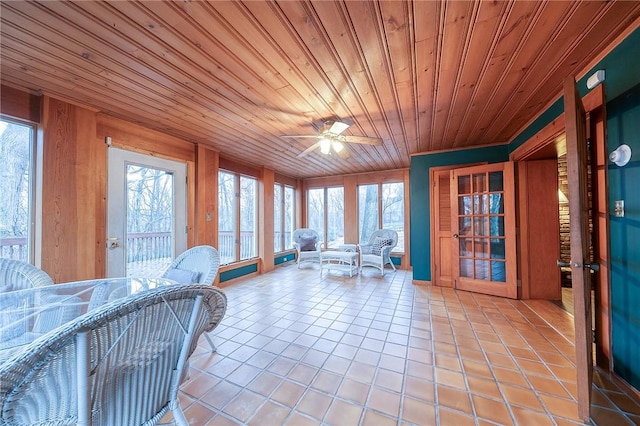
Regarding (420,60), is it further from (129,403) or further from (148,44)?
(129,403)

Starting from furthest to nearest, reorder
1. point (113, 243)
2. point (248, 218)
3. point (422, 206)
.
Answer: point (248, 218) → point (422, 206) → point (113, 243)

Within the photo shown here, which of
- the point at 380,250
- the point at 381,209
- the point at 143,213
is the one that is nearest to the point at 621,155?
the point at 380,250

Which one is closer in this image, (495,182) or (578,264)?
(578,264)

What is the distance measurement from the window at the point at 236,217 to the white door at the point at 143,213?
0.88m

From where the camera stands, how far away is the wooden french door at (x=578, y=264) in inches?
49.9

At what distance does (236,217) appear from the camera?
4543mm

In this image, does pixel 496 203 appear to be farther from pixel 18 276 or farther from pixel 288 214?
pixel 18 276

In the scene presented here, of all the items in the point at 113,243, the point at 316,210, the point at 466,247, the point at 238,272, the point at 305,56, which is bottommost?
the point at 238,272

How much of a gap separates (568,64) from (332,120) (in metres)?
1.93

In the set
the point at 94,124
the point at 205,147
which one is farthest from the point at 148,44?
the point at 205,147

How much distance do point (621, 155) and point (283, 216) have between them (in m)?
5.36

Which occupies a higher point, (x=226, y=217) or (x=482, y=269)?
(x=226, y=217)

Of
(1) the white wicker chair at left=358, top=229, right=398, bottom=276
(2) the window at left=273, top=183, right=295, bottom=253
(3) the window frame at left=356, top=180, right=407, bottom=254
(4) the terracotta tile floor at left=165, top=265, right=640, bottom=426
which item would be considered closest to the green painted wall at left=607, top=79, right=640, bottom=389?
(4) the terracotta tile floor at left=165, top=265, right=640, bottom=426

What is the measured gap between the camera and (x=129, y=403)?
818 millimetres
